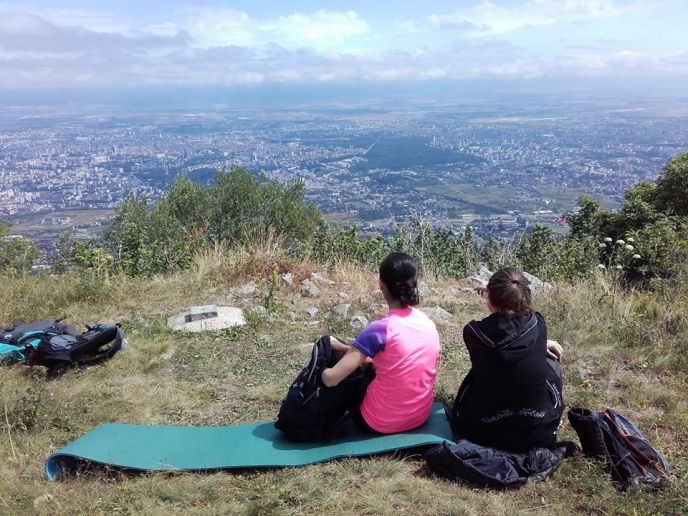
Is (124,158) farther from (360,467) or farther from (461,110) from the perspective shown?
(461,110)

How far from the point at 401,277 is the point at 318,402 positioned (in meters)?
1.00

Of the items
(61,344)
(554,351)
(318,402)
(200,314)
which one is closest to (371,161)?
(200,314)

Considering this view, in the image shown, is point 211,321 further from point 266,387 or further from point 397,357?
point 397,357

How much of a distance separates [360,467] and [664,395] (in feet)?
8.44

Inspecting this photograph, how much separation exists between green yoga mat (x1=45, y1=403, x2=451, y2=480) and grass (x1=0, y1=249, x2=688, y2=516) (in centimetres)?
7

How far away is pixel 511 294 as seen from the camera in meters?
2.87

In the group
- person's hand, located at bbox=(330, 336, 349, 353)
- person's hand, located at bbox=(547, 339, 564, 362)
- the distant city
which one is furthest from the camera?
the distant city

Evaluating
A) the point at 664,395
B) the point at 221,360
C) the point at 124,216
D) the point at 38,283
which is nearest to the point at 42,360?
the point at 221,360

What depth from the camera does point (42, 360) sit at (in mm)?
4562

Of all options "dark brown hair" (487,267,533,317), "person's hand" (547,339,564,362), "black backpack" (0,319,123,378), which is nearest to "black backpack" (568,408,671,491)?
"person's hand" (547,339,564,362)

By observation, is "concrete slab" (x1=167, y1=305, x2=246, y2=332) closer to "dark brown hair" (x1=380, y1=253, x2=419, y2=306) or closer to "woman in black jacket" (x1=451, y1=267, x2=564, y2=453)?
"dark brown hair" (x1=380, y1=253, x2=419, y2=306)

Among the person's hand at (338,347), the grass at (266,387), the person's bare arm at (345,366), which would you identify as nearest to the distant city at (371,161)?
the grass at (266,387)

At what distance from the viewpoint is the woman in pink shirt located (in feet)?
9.78

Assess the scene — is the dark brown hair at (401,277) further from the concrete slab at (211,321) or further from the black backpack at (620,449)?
the concrete slab at (211,321)
